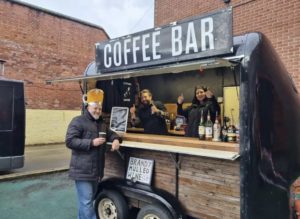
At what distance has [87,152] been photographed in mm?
3820

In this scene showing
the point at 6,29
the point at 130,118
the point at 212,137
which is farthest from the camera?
the point at 6,29

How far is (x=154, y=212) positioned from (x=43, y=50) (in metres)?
11.8

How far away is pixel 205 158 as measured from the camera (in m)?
3.41

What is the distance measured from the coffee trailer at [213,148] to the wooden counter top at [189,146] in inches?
0.5

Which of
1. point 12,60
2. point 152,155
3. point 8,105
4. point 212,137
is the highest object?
point 12,60

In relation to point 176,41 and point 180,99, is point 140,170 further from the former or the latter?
point 180,99

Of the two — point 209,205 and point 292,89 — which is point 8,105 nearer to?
point 209,205

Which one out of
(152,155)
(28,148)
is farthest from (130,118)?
(28,148)

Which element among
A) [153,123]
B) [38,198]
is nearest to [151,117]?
[153,123]

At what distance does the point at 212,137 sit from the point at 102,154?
1.47 m

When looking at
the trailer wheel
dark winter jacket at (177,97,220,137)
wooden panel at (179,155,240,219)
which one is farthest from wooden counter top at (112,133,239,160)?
dark winter jacket at (177,97,220,137)

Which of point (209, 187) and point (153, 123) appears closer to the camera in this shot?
point (209, 187)

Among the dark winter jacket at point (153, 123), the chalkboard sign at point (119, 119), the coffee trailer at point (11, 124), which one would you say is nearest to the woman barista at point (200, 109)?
the dark winter jacket at point (153, 123)

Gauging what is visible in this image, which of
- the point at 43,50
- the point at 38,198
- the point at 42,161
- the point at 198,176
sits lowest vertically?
the point at 38,198
